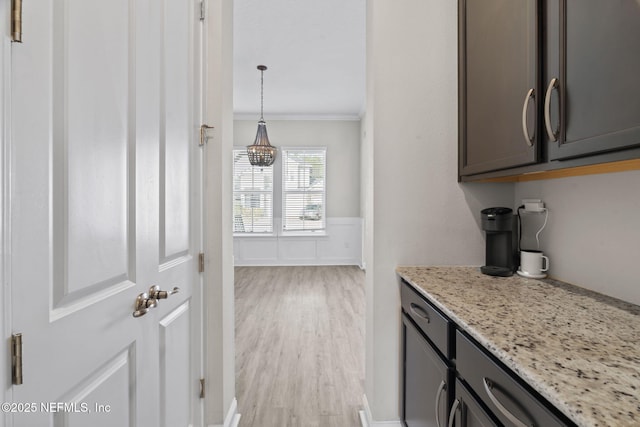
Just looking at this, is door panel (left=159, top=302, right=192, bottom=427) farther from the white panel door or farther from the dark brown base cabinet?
the dark brown base cabinet

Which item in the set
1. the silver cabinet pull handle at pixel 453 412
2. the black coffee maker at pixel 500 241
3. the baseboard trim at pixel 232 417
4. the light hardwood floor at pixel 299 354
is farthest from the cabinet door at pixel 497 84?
the baseboard trim at pixel 232 417

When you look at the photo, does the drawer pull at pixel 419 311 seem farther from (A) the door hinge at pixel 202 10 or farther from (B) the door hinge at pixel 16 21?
(A) the door hinge at pixel 202 10

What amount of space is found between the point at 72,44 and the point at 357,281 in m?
4.90

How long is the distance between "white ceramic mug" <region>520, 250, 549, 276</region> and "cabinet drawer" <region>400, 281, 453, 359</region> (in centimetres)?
55

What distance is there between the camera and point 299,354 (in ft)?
8.80

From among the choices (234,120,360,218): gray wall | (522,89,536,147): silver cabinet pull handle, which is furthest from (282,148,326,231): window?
(522,89,536,147): silver cabinet pull handle

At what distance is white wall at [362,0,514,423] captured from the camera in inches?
64.1

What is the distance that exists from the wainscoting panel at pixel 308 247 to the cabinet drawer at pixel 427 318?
4965 mm

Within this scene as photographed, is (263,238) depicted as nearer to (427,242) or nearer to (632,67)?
(427,242)

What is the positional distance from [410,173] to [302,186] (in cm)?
497

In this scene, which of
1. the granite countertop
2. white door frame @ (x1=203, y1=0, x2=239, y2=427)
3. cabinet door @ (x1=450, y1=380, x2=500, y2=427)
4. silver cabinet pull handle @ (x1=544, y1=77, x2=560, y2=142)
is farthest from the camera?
white door frame @ (x1=203, y1=0, x2=239, y2=427)

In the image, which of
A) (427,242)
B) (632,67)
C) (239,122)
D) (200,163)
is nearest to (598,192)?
(632,67)

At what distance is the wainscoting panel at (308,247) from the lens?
21.3 ft

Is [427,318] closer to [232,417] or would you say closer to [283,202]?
[232,417]
